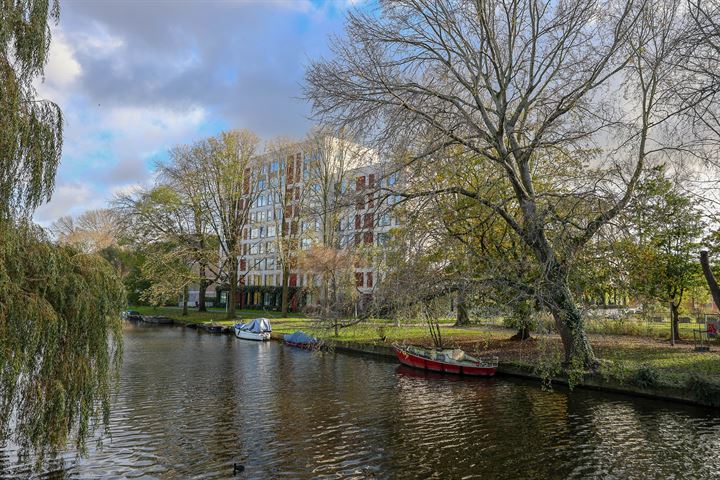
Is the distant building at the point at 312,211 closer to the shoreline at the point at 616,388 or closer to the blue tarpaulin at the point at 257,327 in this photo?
the blue tarpaulin at the point at 257,327

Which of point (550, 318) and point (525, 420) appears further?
point (550, 318)

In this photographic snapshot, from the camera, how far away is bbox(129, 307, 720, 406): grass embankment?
16891mm

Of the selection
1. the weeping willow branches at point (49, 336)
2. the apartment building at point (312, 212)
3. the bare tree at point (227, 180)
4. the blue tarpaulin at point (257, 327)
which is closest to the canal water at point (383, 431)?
the weeping willow branches at point (49, 336)

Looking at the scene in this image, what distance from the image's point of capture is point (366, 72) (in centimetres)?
1720

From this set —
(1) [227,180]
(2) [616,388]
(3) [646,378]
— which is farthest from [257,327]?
(3) [646,378]

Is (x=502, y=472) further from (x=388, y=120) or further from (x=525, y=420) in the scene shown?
(x=388, y=120)

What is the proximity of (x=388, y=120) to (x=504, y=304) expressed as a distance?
23.9 ft

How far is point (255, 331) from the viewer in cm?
3888

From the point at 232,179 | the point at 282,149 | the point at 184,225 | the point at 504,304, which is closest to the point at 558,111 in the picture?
the point at 504,304

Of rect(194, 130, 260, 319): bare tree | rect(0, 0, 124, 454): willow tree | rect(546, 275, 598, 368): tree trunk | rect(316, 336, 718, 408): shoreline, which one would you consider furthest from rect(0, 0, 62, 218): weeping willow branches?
rect(194, 130, 260, 319): bare tree

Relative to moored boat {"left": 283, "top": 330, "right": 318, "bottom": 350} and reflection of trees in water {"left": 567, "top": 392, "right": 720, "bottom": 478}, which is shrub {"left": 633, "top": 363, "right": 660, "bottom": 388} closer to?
reflection of trees in water {"left": 567, "top": 392, "right": 720, "bottom": 478}

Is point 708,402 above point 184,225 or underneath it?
underneath

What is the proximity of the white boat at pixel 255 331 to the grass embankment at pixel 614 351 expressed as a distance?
6.54 meters

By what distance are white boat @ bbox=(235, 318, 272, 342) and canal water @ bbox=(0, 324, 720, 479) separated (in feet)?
49.8
